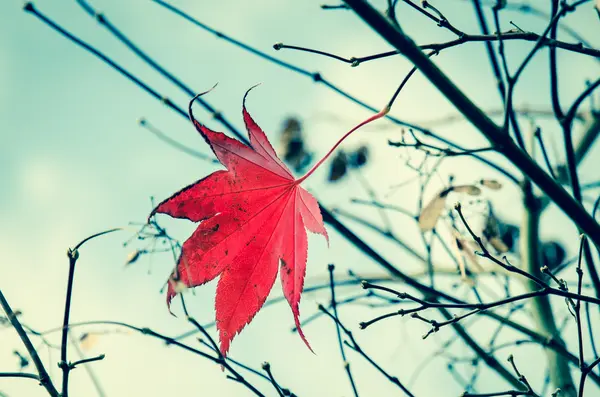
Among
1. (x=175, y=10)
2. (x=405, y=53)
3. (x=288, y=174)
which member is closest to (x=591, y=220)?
(x=405, y=53)

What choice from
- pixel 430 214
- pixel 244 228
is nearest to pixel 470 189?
pixel 430 214

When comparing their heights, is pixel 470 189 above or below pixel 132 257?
above

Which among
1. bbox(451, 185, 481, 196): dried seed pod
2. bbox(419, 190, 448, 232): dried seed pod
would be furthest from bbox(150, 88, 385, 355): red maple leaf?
bbox(451, 185, 481, 196): dried seed pod

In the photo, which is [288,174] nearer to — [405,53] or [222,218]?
[222,218]

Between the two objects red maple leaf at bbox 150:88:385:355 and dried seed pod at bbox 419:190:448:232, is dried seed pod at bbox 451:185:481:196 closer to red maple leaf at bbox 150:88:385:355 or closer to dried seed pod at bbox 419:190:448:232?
dried seed pod at bbox 419:190:448:232

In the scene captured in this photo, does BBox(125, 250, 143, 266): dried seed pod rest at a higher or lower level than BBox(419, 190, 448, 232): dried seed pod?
lower

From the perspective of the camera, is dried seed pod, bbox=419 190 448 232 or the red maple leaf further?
dried seed pod, bbox=419 190 448 232

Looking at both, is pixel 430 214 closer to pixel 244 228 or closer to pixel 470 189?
pixel 470 189

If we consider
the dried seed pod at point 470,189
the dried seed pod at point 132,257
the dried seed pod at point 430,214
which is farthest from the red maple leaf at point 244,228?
the dried seed pod at point 470,189
